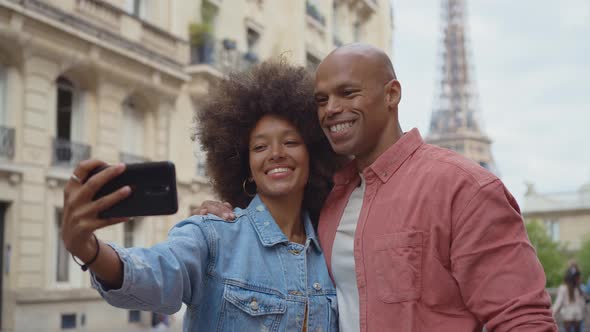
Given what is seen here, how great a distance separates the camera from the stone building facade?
45.7 ft

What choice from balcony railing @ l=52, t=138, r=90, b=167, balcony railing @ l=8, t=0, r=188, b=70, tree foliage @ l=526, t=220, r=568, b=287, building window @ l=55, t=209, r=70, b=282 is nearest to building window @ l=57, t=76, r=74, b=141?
balcony railing @ l=52, t=138, r=90, b=167

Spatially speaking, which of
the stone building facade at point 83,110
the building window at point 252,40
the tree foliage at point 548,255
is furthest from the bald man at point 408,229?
the tree foliage at point 548,255

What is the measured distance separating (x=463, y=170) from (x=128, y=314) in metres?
15.1

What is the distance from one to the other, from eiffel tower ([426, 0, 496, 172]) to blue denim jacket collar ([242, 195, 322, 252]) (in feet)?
378

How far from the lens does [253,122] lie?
11.2 feet

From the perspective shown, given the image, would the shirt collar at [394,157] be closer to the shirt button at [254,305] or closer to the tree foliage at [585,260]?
the shirt button at [254,305]

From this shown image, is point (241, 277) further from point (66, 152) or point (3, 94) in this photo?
point (66, 152)

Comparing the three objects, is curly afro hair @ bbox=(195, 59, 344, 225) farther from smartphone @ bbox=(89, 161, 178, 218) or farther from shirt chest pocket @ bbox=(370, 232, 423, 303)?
smartphone @ bbox=(89, 161, 178, 218)

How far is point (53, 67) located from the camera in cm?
1489

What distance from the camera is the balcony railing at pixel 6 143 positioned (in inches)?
541

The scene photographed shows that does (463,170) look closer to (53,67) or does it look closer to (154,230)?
(53,67)

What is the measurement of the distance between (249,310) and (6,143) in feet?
40.2

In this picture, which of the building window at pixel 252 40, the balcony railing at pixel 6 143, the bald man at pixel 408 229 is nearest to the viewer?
the bald man at pixel 408 229

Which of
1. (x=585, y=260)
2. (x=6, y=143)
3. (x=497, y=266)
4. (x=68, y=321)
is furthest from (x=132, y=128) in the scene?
(x=585, y=260)
